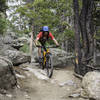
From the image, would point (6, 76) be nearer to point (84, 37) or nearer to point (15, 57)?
point (15, 57)

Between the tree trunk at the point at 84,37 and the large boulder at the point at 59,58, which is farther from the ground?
the tree trunk at the point at 84,37

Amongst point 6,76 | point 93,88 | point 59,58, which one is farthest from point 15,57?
point 93,88

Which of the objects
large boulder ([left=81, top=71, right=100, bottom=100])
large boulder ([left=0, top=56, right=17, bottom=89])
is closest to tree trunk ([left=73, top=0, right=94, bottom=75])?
large boulder ([left=81, top=71, right=100, bottom=100])

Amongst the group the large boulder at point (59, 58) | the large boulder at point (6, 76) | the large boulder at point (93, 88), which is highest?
the large boulder at point (6, 76)

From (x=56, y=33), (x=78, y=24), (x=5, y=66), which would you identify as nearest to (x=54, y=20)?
(x=56, y=33)

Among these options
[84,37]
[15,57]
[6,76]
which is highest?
[84,37]

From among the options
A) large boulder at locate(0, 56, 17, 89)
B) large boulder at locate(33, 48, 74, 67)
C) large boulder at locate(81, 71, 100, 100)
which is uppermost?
large boulder at locate(0, 56, 17, 89)

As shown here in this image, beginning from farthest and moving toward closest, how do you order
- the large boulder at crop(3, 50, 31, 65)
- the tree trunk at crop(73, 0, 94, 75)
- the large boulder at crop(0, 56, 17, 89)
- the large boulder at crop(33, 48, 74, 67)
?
the large boulder at crop(33, 48, 74, 67) < the tree trunk at crop(73, 0, 94, 75) < the large boulder at crop(3, 50, 31, 65) < the large boulder at crop(0, 56, 17, 89)

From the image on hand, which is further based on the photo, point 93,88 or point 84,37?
point 84,37

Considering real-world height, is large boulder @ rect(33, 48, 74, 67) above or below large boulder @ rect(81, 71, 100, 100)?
below

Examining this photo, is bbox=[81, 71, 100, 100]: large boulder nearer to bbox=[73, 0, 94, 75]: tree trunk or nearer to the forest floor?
the forest floor

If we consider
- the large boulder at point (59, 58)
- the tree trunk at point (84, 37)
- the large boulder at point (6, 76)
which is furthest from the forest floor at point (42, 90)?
the large boulder at point (59, 58)

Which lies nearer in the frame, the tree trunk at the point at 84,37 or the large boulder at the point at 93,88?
the large boulder at the point at 93,88

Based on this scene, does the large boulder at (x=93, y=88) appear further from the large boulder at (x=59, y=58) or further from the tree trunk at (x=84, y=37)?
the large boulder at (x=59, y=58)
